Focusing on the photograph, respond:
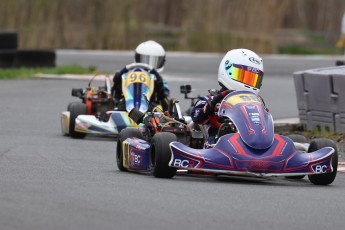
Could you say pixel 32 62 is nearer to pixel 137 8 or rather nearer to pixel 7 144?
pixel 137 8

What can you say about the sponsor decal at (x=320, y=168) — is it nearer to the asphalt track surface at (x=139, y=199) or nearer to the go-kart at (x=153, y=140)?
the asphalt track surface at (x=139, y=199)

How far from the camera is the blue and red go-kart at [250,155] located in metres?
9.76

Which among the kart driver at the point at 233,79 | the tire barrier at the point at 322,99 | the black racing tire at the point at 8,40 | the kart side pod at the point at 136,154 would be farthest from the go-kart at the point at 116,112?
the black racing tire at the point at 8,40

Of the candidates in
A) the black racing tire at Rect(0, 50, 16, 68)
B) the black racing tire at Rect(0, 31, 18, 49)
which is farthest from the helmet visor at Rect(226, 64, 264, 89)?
the black racing tire at Rect(0, 50, 16, 68)

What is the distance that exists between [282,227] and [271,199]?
4.23 ft

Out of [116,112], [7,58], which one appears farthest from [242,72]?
[7,58]

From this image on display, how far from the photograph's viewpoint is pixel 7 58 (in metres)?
27.7

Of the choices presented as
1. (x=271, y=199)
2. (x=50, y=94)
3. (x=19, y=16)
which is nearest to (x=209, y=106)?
(x=271, y=199)

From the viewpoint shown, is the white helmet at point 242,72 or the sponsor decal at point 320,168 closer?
the sponsor decal at point 320,168

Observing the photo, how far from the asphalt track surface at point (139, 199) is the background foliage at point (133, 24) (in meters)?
23.0

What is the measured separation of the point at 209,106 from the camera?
10688mm

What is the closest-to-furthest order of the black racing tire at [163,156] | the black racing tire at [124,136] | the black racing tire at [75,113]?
the black racing tire at [163,156], the black racing tire at [124,136], the black racing tire at [75,113]

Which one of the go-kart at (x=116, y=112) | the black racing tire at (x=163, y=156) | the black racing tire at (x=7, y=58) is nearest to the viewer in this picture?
the black racing tire at (x=163, y=156)

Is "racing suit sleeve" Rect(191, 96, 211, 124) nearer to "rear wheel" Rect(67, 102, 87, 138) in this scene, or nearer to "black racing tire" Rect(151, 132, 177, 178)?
"black racing tire" Rect(151, 132, 177, 178)
